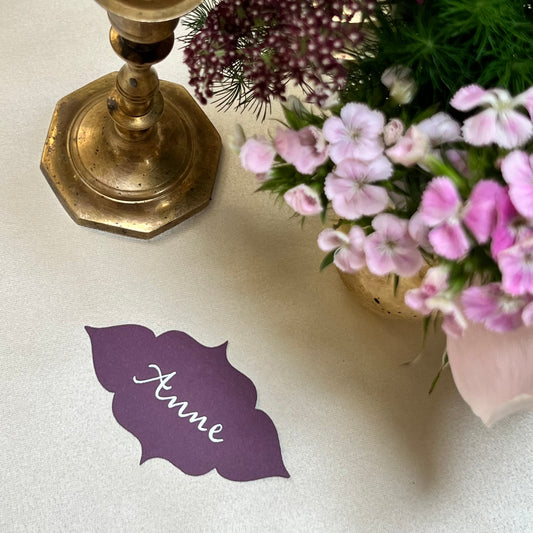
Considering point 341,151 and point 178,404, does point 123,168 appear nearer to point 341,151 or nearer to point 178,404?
point 178,404

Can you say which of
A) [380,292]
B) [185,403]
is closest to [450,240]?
[380,292]

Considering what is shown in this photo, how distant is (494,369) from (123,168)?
455 millimetres

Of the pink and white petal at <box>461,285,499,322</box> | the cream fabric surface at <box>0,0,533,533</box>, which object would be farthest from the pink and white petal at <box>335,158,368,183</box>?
the cream fabric surface at <box>0,0,533,533</box>

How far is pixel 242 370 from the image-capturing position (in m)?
0.70

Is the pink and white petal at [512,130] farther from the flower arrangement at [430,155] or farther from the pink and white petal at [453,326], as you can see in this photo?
the pink and white petal at [453,326]

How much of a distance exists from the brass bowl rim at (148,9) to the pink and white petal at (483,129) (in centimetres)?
25

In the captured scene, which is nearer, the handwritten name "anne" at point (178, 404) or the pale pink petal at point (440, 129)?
the pale pink petal at point (440, 129)

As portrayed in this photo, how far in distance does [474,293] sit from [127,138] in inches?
18.1

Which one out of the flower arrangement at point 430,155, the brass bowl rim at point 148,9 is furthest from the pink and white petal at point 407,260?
the brass bowl rim at point 148,9

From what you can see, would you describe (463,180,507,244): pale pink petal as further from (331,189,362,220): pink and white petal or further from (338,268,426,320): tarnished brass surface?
(338,268,426,320): tarnished brass surface

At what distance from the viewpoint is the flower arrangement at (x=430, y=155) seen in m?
0.41

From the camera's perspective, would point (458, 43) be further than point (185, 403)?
No

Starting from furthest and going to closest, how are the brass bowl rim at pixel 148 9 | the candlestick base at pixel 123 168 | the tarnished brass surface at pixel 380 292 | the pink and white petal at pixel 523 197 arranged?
the candlestick base at pixel 123 168 → the tarnished brass surface at pixel 380 292 → the brass bowl rim at pixel 148 9 → the pink and white petal at pixel 523 197

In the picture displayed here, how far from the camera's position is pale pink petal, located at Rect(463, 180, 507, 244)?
40 cm
